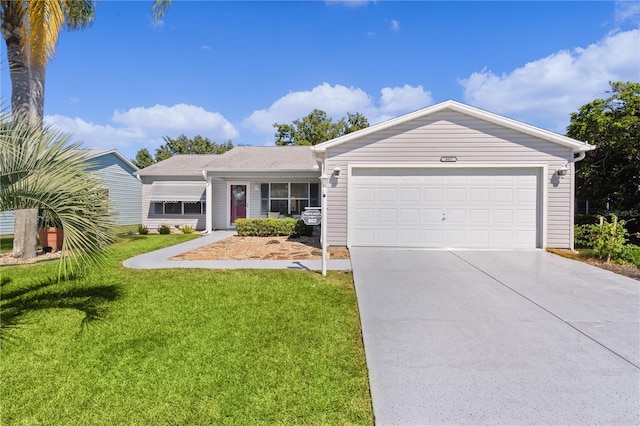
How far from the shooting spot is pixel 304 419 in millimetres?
2447

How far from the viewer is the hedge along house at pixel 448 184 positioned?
383 inches

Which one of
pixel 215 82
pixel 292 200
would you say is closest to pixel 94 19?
pixel 215 82

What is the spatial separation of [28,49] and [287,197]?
33.7 feet

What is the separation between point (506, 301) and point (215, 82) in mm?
16633

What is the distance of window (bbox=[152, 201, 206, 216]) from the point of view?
17391 millimetres

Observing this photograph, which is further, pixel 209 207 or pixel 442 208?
pixel 209 207

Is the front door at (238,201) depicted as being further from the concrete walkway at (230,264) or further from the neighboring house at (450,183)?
the concrete walkway at (230,264)

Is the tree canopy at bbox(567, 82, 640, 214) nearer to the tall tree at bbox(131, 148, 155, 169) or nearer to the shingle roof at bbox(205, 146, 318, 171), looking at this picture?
the shingle roof at bbox(205, 146, 318, 171)

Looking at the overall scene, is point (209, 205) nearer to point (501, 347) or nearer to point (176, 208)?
point (176, 208)

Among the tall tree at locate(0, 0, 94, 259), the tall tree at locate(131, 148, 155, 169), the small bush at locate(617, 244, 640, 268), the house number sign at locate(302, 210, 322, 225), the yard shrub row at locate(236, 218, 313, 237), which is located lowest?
the small bush at locate(617, 244, 640, 268)

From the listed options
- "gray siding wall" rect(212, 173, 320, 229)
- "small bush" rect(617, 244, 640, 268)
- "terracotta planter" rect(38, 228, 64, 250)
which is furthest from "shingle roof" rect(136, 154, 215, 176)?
"small bush" rect(617, 244, 640, 268)

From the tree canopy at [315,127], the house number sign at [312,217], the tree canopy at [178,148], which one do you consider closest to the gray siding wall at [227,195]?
the house number sign at [312,217]

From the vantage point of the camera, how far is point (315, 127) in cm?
3588

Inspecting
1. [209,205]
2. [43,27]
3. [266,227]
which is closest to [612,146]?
[266,227]
